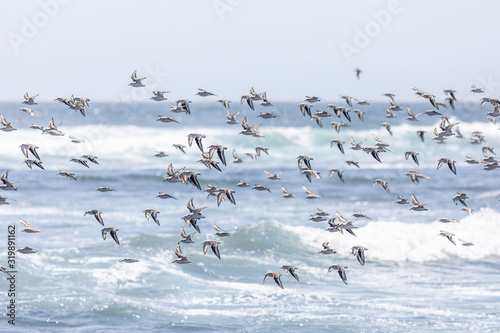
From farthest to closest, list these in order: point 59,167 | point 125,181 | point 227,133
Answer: point 227,133 → point 59,167 → point 125,181

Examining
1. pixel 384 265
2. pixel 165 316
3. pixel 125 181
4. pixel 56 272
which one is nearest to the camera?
pixel 165 316

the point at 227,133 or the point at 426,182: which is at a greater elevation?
the point at 227,133

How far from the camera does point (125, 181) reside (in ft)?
182

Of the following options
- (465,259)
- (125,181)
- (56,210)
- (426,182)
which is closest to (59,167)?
(125,181)

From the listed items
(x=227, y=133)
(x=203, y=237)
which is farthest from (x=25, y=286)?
(x=227, y=133)

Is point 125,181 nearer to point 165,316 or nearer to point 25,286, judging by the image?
point 25,286

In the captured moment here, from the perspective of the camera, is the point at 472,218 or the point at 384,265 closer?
the point at 384,265

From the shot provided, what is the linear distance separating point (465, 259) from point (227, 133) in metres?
68.0

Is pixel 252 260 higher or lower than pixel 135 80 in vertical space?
lower

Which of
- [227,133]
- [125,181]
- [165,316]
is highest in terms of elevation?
[227,133]

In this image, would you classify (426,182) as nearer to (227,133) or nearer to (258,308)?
(258,308)

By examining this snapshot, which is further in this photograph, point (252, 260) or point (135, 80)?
point (252, 260)

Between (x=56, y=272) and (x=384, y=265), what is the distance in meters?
13.8

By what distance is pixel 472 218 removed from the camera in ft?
131
